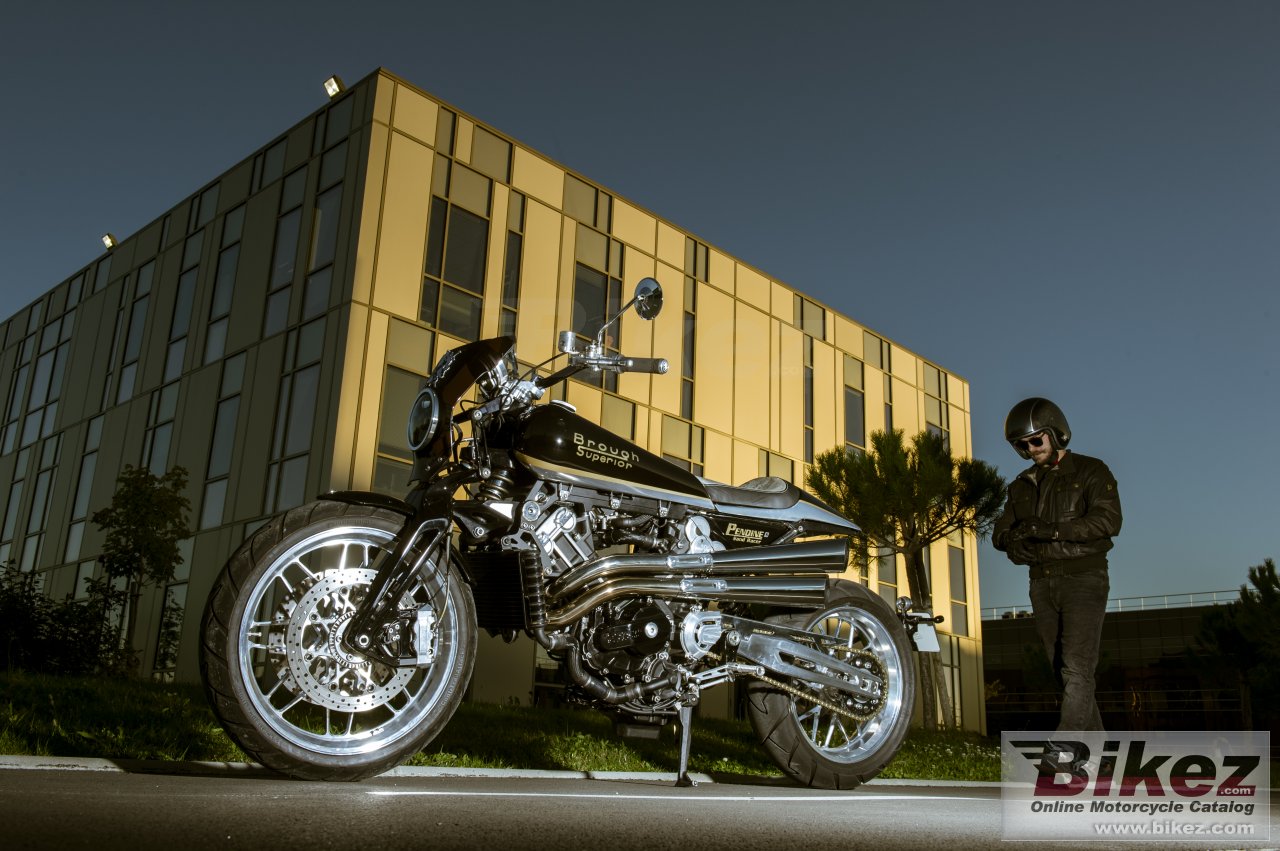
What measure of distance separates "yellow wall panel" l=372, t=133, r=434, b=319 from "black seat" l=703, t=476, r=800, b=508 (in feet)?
42.5

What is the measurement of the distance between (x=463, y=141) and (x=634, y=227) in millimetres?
4549

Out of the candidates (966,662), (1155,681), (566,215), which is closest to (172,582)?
(566,215)

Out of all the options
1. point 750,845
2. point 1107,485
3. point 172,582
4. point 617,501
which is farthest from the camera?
point 172,582

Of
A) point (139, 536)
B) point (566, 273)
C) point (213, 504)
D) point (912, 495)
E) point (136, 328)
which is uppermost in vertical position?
point (566, 273)

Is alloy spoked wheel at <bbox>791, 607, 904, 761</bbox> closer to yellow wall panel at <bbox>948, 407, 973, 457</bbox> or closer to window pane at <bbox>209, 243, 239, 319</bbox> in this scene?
window pane at <bbox>209, 243, 239, 319</bbox>

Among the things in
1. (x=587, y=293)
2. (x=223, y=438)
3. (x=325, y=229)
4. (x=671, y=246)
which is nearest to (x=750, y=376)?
(x=671, y=246)

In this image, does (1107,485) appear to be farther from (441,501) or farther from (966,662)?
(966,662)

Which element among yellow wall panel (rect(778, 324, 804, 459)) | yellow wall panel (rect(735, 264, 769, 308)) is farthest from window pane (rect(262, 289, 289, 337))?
yellow wall panel (rect(778, 324, 804, 459))

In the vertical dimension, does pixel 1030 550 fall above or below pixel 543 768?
above

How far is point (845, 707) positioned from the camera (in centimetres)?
509

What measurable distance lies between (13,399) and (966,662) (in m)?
26.8

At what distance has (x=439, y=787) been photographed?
155 inches

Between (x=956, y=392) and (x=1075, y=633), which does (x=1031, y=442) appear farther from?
(x=956, y=392)

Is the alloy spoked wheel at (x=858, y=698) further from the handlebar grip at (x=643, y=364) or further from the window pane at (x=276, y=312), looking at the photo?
the window pane at (x=276, y=312)
